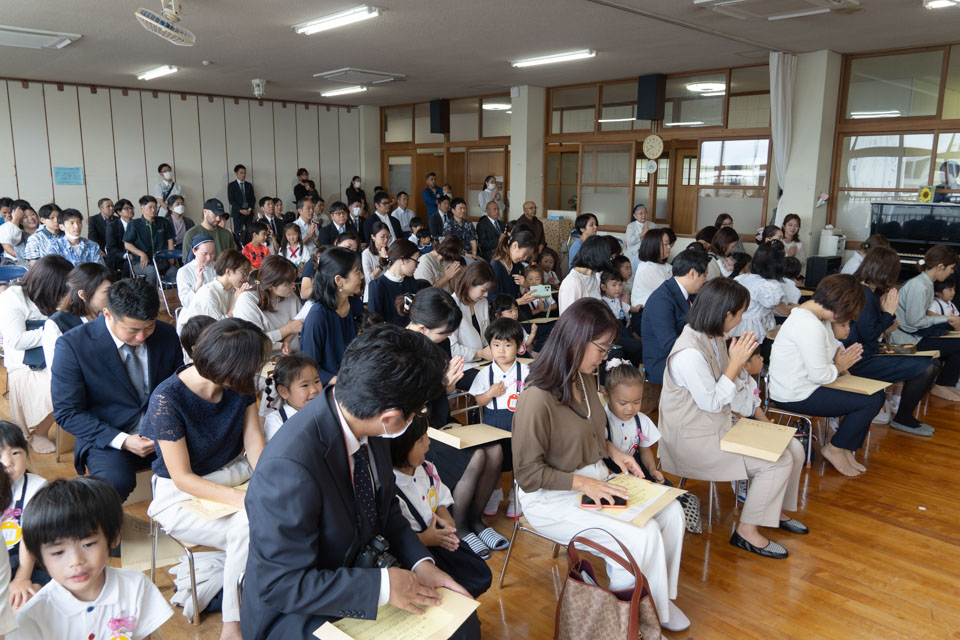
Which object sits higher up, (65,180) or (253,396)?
(65,180)

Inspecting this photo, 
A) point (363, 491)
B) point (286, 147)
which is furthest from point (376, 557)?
point (286, 147)

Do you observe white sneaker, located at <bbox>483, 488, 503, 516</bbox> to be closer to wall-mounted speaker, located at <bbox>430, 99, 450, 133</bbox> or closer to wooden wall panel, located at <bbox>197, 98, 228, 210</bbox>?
wall-mounted speaker, located at <bbox>430, 99, 450, 133</bbox>

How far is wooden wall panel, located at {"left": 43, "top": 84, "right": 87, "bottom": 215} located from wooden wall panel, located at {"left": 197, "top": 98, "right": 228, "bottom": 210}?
203 centimetres

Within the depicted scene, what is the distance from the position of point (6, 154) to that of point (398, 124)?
A: 6929 mm

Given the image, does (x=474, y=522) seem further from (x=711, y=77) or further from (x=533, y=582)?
(x=711, y=77)

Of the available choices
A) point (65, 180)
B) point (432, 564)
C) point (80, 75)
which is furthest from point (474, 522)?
point (65, 180)

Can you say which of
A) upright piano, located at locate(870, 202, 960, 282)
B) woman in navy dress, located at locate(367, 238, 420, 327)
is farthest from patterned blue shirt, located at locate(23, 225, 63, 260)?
upright piano, located at locate(870, 202, 960, 282)

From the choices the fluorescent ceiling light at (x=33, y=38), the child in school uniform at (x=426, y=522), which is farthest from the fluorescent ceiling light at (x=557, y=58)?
the child in school uniform at (x=426, y=522)

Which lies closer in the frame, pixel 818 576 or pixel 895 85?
pixel 818 576

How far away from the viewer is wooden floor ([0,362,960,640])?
2.61m

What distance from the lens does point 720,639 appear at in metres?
2.53

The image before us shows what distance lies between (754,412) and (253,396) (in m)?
2.62

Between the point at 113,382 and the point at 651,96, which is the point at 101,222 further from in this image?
the point at 651,96

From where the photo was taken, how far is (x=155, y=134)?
Answer: 1184 cm
